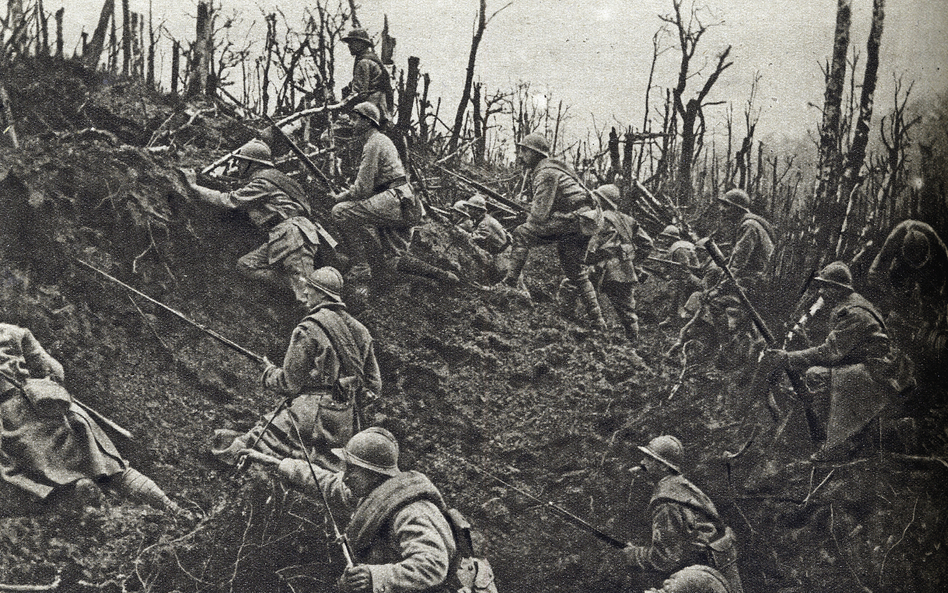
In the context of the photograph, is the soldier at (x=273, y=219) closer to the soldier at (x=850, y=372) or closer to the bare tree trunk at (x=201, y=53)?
the bare tree trunk at (x=201, y=53)

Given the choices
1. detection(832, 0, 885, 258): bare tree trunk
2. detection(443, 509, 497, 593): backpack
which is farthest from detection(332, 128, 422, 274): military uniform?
detection(832, 0, 885, 258): bare tree trunk

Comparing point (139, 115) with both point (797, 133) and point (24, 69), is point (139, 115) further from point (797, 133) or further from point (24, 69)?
point (797, 133)

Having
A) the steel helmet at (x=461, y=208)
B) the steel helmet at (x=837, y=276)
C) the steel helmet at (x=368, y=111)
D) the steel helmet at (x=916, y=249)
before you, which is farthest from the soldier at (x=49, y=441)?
the steel helmet at (x=916, y=249)

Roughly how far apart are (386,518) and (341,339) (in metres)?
1.25

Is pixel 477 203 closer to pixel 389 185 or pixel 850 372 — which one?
pixel 389 185

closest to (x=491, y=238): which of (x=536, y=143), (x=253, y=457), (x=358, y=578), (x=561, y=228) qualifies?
(x=561, y=228)

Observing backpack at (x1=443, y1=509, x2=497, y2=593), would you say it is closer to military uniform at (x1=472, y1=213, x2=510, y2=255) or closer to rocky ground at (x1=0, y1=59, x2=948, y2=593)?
rocky ground at (x1=0, y1=59, x2=948, y2=593)

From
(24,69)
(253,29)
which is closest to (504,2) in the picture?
(253,29)

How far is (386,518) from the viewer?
5617mm

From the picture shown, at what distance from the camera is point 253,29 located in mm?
6816

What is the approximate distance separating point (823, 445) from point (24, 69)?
624 centimetres

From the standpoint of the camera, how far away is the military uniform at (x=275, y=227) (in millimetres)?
6453

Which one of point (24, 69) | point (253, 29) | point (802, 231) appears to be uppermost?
point (253, 29)

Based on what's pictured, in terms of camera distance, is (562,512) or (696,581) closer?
(696,581)
